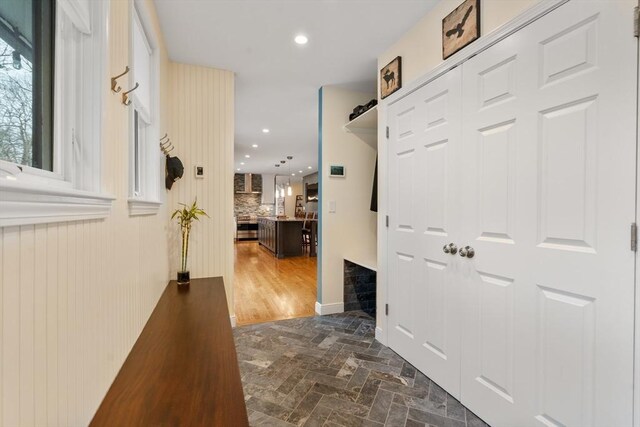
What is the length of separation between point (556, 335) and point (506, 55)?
1.43m

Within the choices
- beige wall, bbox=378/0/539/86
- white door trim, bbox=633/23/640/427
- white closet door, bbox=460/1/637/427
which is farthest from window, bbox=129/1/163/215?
white door trim, bbox=633/23/640/427

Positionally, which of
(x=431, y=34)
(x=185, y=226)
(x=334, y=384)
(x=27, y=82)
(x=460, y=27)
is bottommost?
(x=334, y=384)

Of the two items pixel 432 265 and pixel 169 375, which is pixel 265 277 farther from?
pixel 169 375

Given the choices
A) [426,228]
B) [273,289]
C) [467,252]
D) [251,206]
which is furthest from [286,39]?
[251,206]

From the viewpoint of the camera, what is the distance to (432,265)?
80.4 inches

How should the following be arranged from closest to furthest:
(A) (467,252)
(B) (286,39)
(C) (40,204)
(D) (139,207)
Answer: (C) (40,204) < (D) (139,207) < (A) (467,252) < (B) (286,39)

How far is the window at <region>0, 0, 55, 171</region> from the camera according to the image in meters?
0.65

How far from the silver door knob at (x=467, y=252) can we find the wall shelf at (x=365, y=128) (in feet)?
6.10

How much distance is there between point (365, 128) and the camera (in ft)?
11.4

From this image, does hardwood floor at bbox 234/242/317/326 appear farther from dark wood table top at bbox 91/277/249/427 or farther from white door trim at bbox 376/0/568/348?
dark wood table top at bbox 91/277/249/427

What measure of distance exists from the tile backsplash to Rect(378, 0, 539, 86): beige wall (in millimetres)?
9858

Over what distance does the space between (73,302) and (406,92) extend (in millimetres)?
2388

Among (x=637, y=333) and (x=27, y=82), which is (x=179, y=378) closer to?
(x=27, y=82)

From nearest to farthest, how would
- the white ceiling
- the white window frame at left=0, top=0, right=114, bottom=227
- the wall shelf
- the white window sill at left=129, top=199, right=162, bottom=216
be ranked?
the white window frame at left=0, top=0, right=114, bottom=227
the white window sill at left=129, top=199, right=162, bottom=216
the white ceiling
the wall shelf
